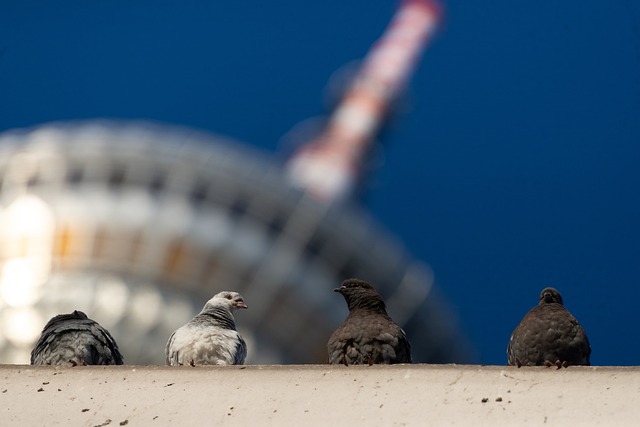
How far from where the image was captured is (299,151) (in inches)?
2926

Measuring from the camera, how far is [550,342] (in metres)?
11.9

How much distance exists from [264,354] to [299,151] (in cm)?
1914

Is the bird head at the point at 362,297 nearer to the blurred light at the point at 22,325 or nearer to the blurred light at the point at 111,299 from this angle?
the blurred light at the point at 111,299

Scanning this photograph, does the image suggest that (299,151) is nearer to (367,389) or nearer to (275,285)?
(275,285)

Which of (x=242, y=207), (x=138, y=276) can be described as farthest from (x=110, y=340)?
(x=242, y=207)

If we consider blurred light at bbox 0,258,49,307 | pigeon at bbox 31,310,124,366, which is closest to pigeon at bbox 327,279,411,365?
pigeon at bbox 31,310,124,366

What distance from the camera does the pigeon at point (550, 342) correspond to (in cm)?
1184

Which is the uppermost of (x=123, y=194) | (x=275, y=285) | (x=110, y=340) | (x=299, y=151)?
(x=299, y=151)

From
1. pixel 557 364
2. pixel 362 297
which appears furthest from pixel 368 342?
pixel 557 364

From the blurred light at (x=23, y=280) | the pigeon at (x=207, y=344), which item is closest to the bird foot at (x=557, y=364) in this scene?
the pigeon at (x=207, y=344)

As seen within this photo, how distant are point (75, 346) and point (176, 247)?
160 feet

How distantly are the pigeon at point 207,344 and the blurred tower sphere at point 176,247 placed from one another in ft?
136

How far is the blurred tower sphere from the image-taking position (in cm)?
5766

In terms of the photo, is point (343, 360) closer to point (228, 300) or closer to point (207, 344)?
point (207, 344)
